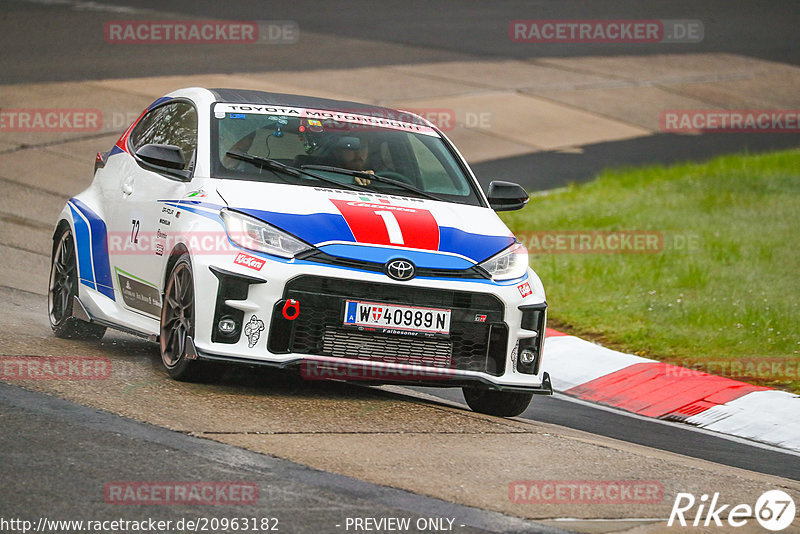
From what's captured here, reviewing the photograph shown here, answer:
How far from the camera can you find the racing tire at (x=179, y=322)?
271 inches

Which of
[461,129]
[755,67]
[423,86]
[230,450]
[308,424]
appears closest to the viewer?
[230,450]

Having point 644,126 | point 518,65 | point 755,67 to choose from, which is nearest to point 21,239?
point 644,126

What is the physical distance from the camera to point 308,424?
6.48 meters

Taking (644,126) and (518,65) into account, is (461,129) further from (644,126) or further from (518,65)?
(518,65)

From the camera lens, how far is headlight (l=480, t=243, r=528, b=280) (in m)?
7.06

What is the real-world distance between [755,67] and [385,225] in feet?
73.3

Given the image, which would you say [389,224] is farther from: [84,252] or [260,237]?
[84,252]

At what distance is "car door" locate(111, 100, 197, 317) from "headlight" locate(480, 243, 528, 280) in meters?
1.79

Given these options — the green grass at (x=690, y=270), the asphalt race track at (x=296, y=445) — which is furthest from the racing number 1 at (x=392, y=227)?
the green grass at (x=690, y=270)
